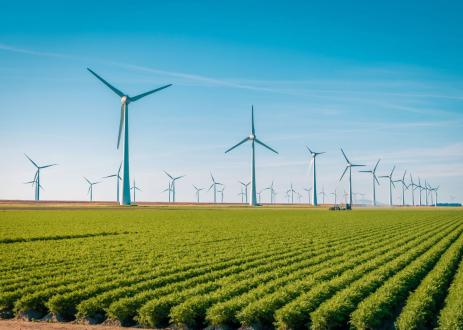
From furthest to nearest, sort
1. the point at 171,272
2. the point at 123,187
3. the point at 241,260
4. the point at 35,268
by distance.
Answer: the point at 123,187 → the point at 241,260 → the point at 35,268 → the point at 171,272

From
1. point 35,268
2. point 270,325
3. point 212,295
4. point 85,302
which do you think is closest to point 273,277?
point 212,295

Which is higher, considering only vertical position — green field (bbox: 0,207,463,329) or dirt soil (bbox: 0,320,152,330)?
green field (bbox: 0,207,463,329)

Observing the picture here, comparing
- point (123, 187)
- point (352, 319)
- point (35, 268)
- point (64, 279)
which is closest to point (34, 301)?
point (64, 279)

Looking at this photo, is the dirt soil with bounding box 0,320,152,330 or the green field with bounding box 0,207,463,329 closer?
the green field with bounding box 0,207,463,329

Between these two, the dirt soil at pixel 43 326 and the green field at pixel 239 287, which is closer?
the green field at pixel 239 287

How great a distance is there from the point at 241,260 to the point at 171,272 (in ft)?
14.8

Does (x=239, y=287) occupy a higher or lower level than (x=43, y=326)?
higher

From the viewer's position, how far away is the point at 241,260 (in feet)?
79.7

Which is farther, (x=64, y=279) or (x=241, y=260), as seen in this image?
(x=241, y=260)

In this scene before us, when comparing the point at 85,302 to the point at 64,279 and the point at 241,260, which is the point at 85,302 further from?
the point at 241,260

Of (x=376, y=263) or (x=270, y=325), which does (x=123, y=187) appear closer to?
(x=376, y=263)

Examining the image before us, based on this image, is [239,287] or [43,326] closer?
[43,326]

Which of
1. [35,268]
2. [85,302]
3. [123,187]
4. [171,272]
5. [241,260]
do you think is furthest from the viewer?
[123,187]

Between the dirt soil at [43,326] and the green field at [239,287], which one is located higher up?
the green field at [239,287]
